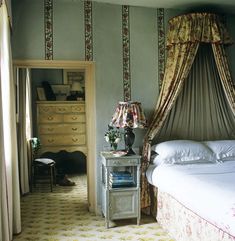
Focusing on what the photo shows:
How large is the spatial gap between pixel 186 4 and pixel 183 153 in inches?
77.4

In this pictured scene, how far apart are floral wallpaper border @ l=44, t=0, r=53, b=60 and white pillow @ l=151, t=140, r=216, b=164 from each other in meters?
1.84

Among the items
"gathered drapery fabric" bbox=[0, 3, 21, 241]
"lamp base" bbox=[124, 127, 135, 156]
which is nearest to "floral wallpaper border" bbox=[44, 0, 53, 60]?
"gathered drapery fabric" bbox=[0, 3, 21, 241]

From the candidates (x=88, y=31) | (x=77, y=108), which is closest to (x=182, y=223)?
(x=88, y=31)

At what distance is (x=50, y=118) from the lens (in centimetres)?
616

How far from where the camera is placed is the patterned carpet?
3.37 meters

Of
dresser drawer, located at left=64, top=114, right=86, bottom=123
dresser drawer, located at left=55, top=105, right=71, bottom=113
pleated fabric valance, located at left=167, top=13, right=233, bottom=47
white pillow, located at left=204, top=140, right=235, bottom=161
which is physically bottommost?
white pillow, located at left=204, top=140, right=235, bottom=161

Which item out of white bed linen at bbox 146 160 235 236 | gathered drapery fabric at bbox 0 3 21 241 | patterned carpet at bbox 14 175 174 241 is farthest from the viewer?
patterned carpet at bbox 14 175 174 241

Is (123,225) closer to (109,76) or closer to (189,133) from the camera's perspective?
(189,133)

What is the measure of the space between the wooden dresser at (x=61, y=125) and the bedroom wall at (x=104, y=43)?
2216 millimetres

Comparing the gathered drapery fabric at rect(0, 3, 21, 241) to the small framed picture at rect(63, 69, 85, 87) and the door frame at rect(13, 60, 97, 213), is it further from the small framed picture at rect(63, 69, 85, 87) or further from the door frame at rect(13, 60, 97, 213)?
the small framed picture at rect(63, 69, 85, 87)

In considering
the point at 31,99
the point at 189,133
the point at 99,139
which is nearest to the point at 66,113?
the point at 31,99

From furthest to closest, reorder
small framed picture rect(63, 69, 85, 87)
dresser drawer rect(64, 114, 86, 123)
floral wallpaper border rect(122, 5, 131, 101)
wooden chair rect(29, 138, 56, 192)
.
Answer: small framed picture rect(63, 69, 85, 87)
dresser drawer rect(64, 114, 86, 123)
wooden chair rect(29, 138, 56, 192)
floral wallpaper border rect(122, 5, 131, 101)

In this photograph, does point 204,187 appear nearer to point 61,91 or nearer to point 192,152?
point 192,152

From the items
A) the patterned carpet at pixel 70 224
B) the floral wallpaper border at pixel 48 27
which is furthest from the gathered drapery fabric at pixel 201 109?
the floral wallpaper border at pixel 48 27
